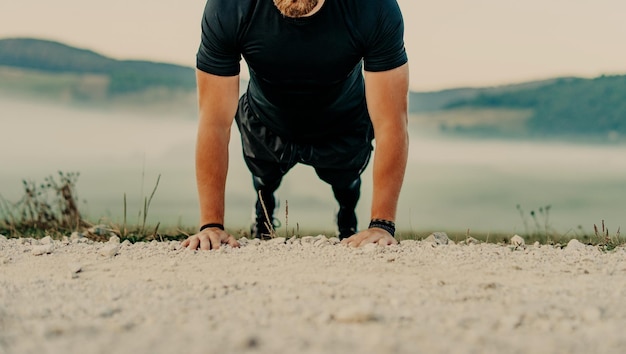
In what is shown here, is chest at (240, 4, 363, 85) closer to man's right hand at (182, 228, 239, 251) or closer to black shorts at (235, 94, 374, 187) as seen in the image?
black shorts at (235, 94, 374, 187)

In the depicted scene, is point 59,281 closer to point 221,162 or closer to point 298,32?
point 221,162

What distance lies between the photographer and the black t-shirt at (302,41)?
15.0 ft

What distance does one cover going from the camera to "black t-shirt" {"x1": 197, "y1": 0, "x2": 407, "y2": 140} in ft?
15.0

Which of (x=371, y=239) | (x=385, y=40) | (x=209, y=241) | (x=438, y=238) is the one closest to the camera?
(x=371, y=239)

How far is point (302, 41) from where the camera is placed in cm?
466

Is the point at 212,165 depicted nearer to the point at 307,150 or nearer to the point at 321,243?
the point at 321,243

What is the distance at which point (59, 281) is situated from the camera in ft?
12.0

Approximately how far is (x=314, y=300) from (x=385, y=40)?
2195 millimetres

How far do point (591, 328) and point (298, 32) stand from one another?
2.64 meters

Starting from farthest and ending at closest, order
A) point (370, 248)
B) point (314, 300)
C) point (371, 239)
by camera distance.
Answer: point (371, 239), point (370, 248), point (314, 300)

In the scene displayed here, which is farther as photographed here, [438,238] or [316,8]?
[438,238]

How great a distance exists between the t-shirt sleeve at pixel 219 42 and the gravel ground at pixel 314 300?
112 cm

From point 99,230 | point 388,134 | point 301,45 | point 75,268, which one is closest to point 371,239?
point 388,134

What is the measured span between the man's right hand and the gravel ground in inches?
3.8
